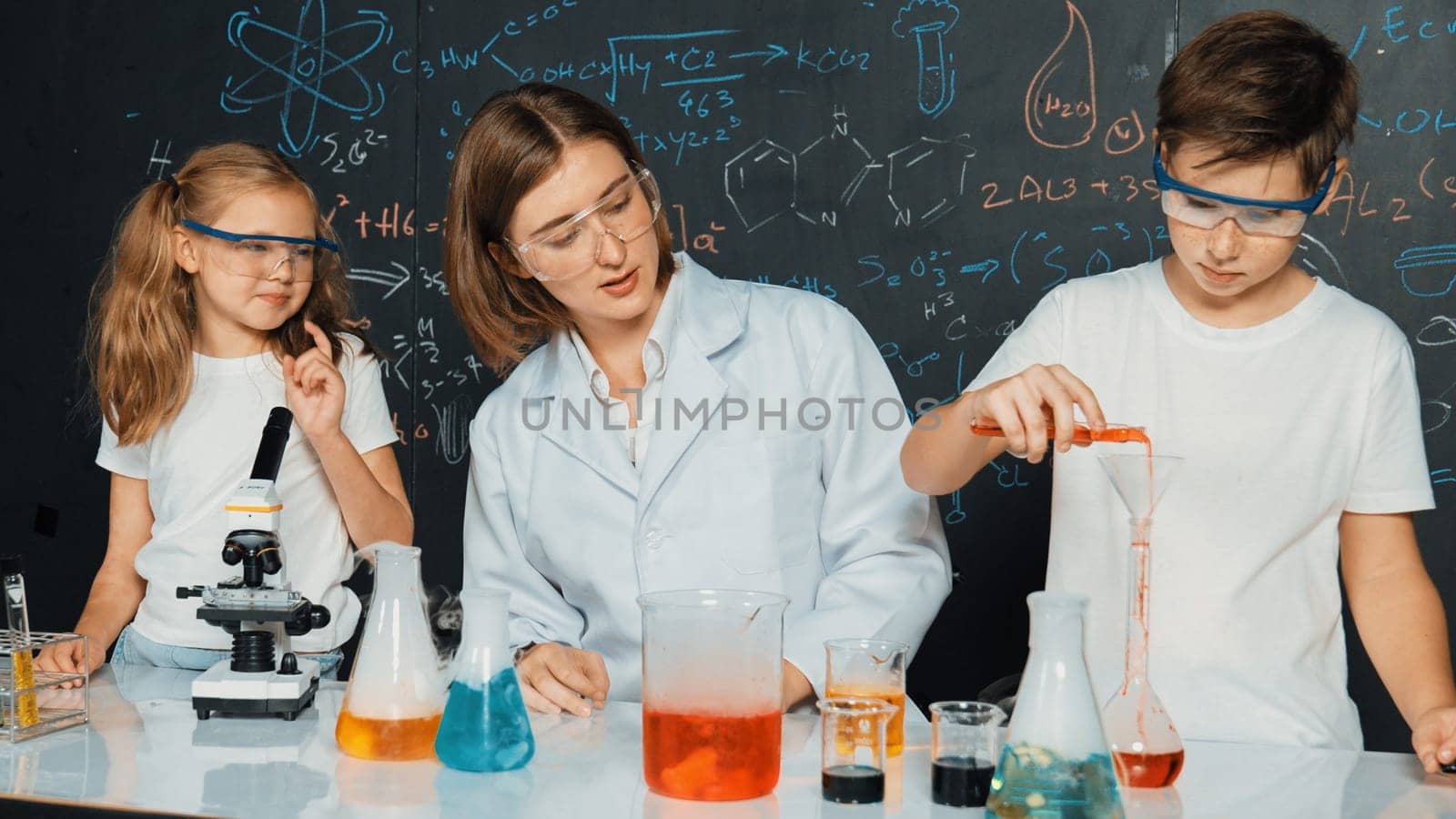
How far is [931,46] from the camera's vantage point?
3252mm

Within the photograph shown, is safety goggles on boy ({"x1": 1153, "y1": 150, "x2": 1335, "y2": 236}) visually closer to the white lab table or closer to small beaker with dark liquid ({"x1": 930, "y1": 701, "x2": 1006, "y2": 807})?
the white lab table

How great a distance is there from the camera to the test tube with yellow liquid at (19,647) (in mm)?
1574

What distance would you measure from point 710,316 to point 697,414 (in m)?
0.17

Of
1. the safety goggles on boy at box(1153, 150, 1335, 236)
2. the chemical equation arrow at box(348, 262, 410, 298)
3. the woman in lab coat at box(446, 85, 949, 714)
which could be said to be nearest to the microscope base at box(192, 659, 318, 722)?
the woman in lab coat at box(446, 85, 949, 714)

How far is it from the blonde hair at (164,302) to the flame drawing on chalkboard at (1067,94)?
68.0 inches

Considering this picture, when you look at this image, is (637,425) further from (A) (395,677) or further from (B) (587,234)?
(A) (395,677)

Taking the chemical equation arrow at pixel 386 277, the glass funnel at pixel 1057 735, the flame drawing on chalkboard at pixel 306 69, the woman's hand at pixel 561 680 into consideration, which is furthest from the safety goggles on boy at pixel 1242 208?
the flame drawing on chalkboard at pixel 306 69

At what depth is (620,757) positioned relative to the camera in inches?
58.4

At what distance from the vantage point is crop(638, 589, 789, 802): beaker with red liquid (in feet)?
4.22

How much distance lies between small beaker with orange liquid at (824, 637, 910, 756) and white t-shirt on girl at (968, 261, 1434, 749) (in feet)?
1.64

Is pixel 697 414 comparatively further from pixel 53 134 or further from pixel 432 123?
pixel 53 134

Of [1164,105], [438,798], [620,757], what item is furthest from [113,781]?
[1164,105]

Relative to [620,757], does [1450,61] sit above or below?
above

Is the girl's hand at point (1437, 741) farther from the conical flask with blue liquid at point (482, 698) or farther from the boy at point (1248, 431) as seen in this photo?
the conical flask with blue liquid at point (482, 698)
